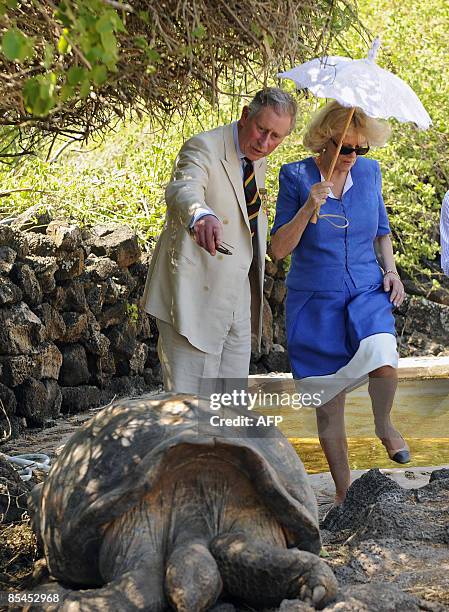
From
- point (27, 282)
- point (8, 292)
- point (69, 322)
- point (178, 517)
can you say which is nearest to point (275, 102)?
Answer: point (178, 517)

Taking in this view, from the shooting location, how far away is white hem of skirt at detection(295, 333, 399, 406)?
4.13m

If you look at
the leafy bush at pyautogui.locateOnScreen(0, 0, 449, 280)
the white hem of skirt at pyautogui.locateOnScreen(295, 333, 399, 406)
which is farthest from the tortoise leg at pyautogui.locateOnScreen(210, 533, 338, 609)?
the leafy bush at pyautogui.locateOnScreen(0, 0, 449, 280)

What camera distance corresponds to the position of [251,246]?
4.14m

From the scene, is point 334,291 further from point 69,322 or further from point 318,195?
point 69,322

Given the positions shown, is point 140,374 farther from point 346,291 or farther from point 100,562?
point 100,562

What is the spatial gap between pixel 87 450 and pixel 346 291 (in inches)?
70.3

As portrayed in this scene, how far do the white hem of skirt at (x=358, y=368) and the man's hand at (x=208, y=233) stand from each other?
962mm

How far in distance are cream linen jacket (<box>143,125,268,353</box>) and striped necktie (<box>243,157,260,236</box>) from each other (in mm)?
42

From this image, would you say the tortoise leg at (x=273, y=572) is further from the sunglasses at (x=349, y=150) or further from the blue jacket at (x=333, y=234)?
the sunglasses at (x=349, y=150)

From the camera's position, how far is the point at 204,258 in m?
3.99

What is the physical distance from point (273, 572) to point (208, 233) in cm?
143

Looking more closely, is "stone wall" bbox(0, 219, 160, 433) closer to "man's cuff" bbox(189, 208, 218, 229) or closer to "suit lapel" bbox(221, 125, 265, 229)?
"suit lapel" bbox(221, 125, 265, 229)

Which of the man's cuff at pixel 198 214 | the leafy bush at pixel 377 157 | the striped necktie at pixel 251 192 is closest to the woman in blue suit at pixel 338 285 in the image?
the striped necktie at pixel 251 192

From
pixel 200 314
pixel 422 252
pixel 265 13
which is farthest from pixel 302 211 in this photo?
pixel 422 252
